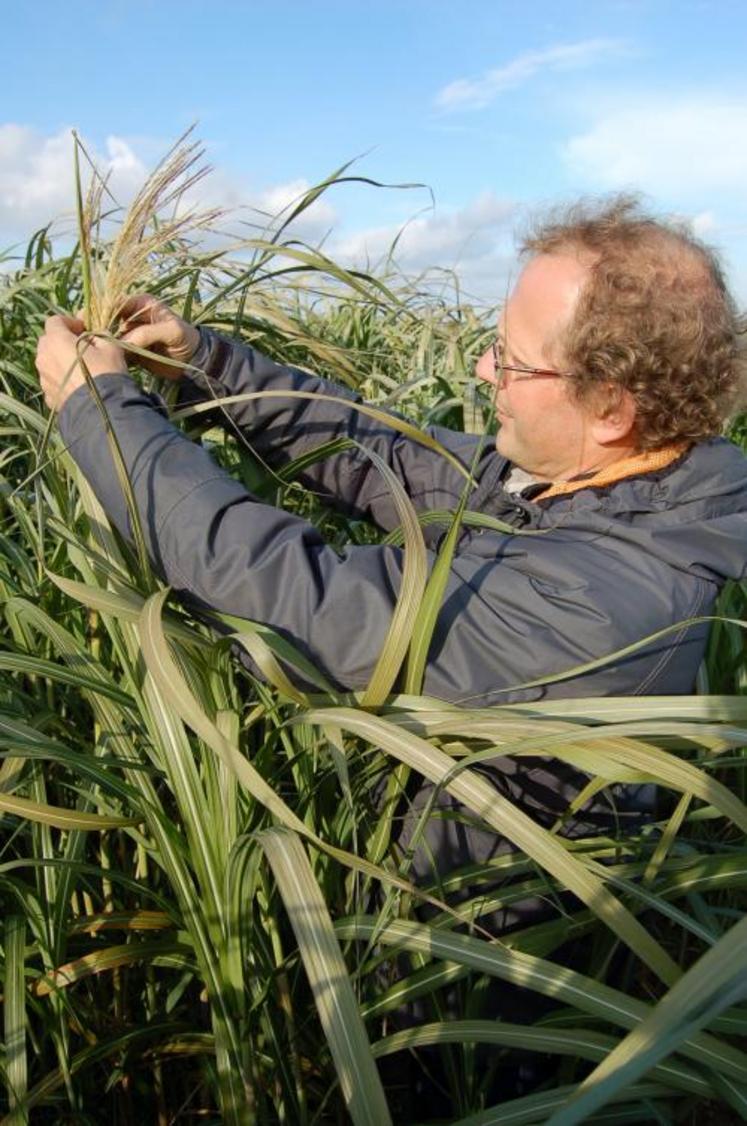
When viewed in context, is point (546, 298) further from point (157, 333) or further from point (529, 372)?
point (157, 333)

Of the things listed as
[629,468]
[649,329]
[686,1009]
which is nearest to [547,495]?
[629,468]

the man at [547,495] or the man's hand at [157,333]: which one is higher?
the man's hand at [157,333]

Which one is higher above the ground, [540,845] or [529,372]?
[529,372]

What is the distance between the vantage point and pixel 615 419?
1.52 m

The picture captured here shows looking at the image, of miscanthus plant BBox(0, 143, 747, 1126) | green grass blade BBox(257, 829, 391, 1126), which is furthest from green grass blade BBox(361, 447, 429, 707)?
green grass blade BBox(257, 829, 391, 1126)

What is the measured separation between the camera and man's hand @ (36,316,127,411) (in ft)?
4.33

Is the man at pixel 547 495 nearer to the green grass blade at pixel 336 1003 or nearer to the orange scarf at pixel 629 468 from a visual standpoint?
the orange scarf at pixel 629 468

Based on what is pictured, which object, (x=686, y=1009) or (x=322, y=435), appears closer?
(x=686, y=1009)

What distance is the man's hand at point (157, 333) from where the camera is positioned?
1.50m

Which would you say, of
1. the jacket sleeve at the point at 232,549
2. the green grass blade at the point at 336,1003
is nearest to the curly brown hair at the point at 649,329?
the jacket sleeve at the point at 232,549

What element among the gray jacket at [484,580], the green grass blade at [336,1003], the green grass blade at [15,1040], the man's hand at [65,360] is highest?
the man's hand at [65,360]

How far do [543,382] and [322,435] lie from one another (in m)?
0.44

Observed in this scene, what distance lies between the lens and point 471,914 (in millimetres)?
1175

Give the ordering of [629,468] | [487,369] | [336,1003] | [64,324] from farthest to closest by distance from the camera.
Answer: [487,369] → [629,468] → [64,324] → [336,1003]
